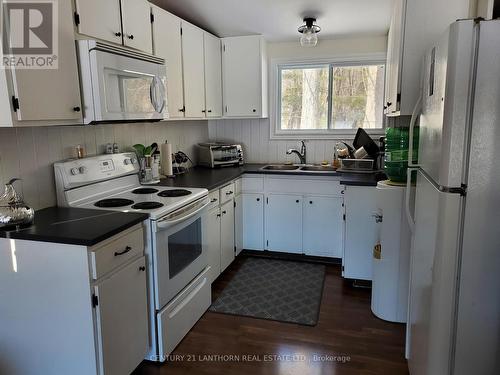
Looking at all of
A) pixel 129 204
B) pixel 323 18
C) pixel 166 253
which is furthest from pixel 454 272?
pixel 323 18

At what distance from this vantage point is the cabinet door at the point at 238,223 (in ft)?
11.7

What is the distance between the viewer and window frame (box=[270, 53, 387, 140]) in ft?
12.6

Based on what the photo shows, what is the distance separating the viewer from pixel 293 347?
7.73 feet

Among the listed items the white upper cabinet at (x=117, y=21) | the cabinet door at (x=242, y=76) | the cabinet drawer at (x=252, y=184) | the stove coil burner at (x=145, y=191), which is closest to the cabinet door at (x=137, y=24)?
the white upper cabinet at (x=117, y=21)

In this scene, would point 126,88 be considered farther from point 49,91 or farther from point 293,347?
point 293,347

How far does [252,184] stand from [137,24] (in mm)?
1794

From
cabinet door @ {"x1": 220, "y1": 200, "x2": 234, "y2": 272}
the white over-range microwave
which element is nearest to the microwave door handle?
the white over-range microwave

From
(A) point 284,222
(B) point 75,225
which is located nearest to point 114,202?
(B) point 75,225

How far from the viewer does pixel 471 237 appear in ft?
4.36

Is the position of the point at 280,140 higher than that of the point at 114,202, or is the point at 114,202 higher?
the point at 280,140

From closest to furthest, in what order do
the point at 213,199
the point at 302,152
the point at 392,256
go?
the point at 392,256
the point at 213,199
the point at 302,152

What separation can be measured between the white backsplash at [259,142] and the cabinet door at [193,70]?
32.1 inches

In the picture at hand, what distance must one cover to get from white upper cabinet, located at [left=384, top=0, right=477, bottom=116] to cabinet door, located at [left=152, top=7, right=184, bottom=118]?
1625 mm

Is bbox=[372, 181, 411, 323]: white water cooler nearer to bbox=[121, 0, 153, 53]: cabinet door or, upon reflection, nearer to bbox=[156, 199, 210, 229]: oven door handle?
bbox=[156, 199, 210, 229]: oven door handle
